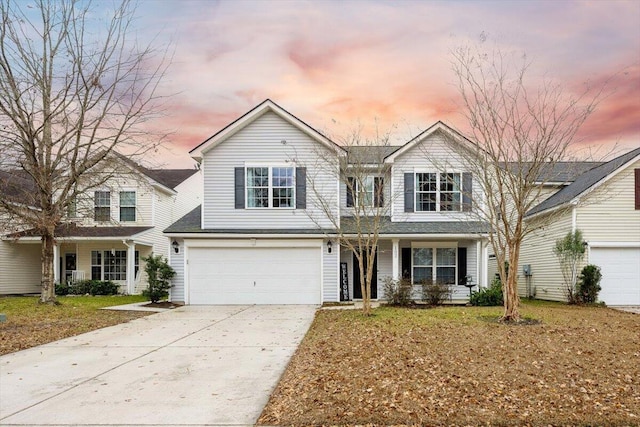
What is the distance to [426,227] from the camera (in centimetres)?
Result: 1842

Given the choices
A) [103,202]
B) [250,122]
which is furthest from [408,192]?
[103,202]

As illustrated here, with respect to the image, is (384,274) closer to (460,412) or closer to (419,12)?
(419,12)

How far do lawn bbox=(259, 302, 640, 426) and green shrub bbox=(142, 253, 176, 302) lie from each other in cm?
851

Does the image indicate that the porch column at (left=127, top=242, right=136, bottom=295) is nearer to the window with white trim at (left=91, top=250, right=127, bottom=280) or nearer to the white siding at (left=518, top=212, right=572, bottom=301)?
the window with white trim at (left=91, top=250, right=127, bottom=280)

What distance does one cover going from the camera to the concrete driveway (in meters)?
5.68

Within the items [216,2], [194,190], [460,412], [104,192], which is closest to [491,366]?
[460,412]

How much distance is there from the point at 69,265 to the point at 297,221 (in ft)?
45.0

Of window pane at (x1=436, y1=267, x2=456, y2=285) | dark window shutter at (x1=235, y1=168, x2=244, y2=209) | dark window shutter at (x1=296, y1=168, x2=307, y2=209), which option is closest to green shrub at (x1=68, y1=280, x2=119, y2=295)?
dark window shutter at (x1=235, y1=168, x2=244, y2=209)

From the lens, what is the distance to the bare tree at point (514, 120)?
39.4 feet

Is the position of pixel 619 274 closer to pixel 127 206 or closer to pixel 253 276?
pixel 253 276

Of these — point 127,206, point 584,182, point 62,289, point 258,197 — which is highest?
point 584,182

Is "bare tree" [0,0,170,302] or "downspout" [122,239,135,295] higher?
"bare tree" [0,0,170,302]

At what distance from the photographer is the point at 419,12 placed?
14.8 metres

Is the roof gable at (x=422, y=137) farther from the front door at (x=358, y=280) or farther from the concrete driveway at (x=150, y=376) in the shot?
the concrete driveway at (x=150, y=376)
